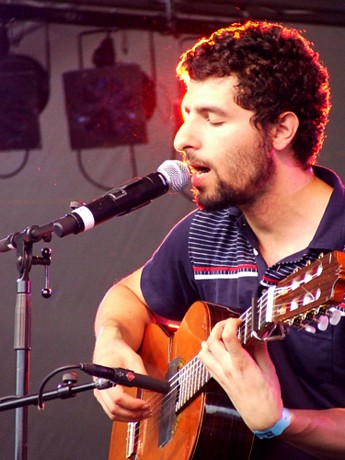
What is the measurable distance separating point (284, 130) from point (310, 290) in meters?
0.88

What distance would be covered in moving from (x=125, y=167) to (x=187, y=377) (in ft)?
5.78

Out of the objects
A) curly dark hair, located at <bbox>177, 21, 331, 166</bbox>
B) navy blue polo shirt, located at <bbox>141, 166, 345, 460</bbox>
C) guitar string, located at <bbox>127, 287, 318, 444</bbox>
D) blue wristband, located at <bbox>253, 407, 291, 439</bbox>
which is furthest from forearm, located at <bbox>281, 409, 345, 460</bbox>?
curly dark hair, located at <bbox>177, 21, 331, 166</bbox>

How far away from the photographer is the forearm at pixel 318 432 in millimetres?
2252

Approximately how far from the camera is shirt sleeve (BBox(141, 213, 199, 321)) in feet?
9.93

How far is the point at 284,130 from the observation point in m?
2.72

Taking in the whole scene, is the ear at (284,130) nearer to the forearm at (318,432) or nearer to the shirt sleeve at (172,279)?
the shirt sleeve at (172,279)

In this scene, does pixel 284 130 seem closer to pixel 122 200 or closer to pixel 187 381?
pixel 122 200

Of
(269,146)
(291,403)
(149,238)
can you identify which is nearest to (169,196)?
(149,238)

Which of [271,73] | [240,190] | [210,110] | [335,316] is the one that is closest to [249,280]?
[240,190]

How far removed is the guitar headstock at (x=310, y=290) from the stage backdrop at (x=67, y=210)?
2036 mm

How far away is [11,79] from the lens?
4.14 meters

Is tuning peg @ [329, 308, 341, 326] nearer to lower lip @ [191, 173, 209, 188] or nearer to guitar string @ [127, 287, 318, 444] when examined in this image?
guitar string @ [127, 287, 318, 444]

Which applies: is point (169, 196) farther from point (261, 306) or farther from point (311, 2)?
point (261, 306)

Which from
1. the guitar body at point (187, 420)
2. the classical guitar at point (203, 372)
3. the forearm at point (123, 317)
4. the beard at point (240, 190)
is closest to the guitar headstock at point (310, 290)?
the classical guitar at point (203, 372)
